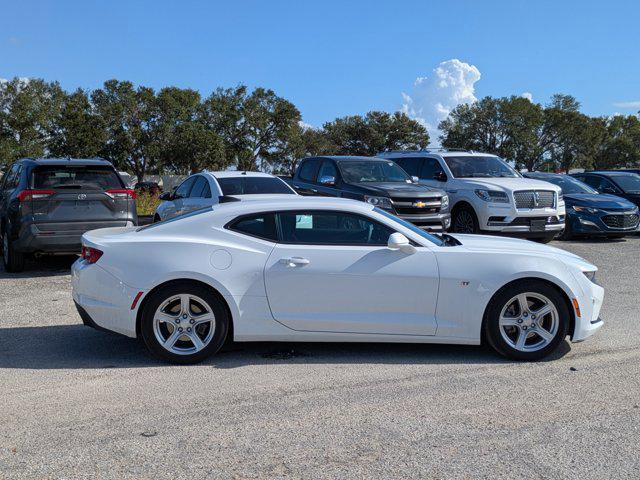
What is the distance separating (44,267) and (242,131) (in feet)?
147

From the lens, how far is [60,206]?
33.6 feet

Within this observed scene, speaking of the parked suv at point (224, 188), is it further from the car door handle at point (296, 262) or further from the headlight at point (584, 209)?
the headlight at point (584, 209)

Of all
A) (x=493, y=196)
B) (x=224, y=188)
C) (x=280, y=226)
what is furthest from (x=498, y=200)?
(x=280, y=226)

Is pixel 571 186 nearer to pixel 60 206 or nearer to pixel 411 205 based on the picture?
pixel 411 205

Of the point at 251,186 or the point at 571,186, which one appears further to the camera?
the point at 571,186

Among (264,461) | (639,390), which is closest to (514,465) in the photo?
(264,461)

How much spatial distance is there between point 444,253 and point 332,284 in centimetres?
99

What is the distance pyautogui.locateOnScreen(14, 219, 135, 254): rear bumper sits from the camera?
1008 cm

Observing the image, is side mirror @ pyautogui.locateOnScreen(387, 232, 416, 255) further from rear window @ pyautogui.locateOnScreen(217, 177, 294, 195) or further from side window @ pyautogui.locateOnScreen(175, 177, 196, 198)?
side window @ pyautogui.locateOnScreen(175, 177, 196, 198)

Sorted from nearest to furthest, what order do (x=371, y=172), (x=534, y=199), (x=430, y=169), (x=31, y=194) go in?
(x=31, y=194) < (x=534, y=199) < (x=371, y=172) < (x=430, y=169)

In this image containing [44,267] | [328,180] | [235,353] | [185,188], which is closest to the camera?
[235,353]

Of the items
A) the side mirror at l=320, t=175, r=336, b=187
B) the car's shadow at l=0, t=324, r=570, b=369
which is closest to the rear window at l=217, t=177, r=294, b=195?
the side mirror at l=320, t=175, r=336, b=187

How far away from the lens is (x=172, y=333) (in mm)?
5875

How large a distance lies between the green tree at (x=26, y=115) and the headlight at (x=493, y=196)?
37.6 meters
